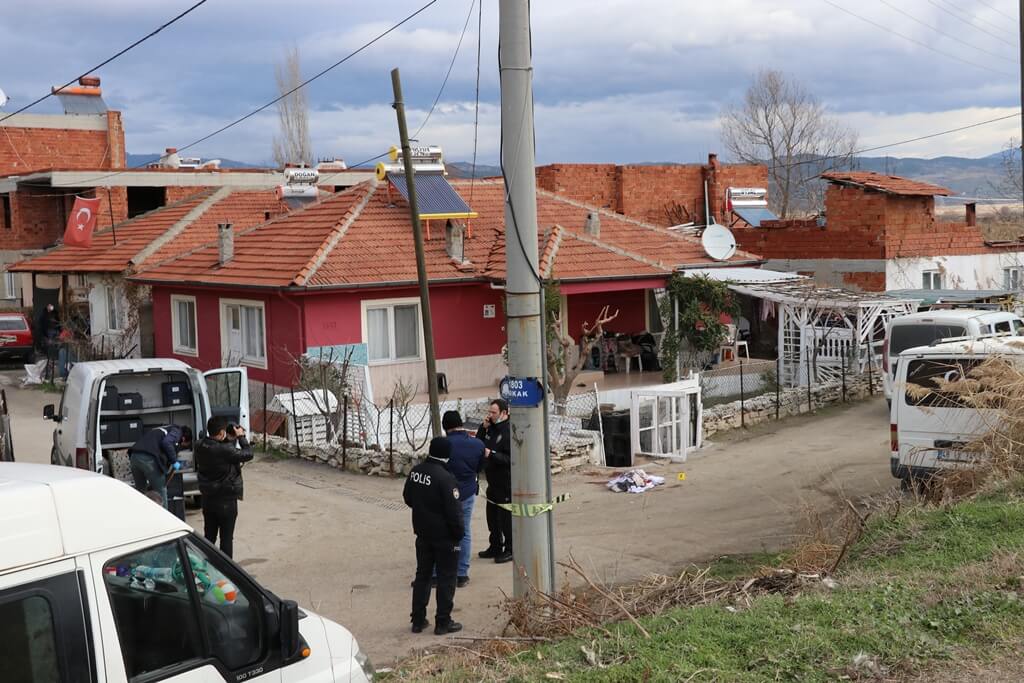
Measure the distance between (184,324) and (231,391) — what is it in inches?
449

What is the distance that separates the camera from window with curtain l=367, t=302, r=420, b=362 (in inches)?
861

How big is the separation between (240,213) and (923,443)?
24118 millimetres

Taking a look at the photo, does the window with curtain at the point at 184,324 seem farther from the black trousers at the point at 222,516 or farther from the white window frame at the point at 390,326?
the black trousers at the point at 222,516

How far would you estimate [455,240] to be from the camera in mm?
23234

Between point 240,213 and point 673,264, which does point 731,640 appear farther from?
point 240,213

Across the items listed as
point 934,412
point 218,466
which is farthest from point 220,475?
point 934,412

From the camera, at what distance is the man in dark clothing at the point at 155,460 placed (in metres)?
11.6

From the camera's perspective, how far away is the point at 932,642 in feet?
20.3

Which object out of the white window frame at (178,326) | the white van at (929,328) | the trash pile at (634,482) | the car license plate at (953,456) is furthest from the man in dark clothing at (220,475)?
the white window frame at (178,326)

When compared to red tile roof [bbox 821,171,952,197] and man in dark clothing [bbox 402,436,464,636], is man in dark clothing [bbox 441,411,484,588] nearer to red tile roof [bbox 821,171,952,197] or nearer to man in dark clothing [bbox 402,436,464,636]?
man in dark clothing [bbox 402,436,464,636]

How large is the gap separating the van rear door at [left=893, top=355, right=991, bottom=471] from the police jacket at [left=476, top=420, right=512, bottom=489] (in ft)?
15.0

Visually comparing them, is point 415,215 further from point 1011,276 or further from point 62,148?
point 62,148

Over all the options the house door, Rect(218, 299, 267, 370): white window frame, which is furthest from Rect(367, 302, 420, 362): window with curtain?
the house door

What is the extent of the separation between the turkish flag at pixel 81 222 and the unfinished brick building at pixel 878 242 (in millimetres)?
19127
